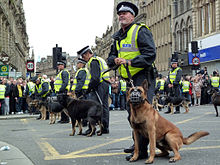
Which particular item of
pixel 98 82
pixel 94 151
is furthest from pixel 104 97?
pixel 94 151

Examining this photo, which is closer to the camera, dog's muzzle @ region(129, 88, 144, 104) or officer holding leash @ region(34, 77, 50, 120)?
dog's muzzle @ region(129, 88, 144, 104)

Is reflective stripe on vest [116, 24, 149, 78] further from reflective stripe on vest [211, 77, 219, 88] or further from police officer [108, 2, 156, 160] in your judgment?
reflective stripe on vest [211, 77, 219, 88]

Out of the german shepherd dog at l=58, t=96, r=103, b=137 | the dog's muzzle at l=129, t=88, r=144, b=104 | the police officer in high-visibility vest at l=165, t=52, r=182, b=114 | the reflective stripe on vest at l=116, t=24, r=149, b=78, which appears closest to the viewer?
the dog's muzzle at l=129, t=88, r=144, b=104

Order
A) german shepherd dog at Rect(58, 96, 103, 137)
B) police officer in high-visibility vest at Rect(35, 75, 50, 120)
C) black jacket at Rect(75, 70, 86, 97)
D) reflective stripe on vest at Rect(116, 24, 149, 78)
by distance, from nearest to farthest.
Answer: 1. reflective stripe on vest at Rect(116, 24, 149, 78)
2. german shepherd dog at Rect(58, 96, 103, 137)
3. black jacket at Rect(75, 70, 86, 97)
4. police officer in high-visibility vest at Rect(35, 75, 50, 120)

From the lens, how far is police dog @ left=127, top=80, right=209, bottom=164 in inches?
225

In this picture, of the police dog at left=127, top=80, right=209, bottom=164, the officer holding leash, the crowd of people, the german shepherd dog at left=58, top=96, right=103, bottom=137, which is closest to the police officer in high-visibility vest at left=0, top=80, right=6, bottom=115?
the crowd of people

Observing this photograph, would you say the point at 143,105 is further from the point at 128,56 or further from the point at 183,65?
the point at 183,65

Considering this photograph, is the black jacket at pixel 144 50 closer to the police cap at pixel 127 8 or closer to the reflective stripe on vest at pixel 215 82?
the police cap at pixel 127 8

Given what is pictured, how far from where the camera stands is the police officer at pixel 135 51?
6.15 meters

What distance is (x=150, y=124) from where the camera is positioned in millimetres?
5805

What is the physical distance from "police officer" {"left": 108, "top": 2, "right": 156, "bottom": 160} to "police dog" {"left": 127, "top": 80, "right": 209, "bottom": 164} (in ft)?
0.88

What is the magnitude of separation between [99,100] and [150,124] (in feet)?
15.9

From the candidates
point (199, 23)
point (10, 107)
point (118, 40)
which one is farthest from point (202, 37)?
point (118, 40)

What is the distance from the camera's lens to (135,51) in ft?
20.9
